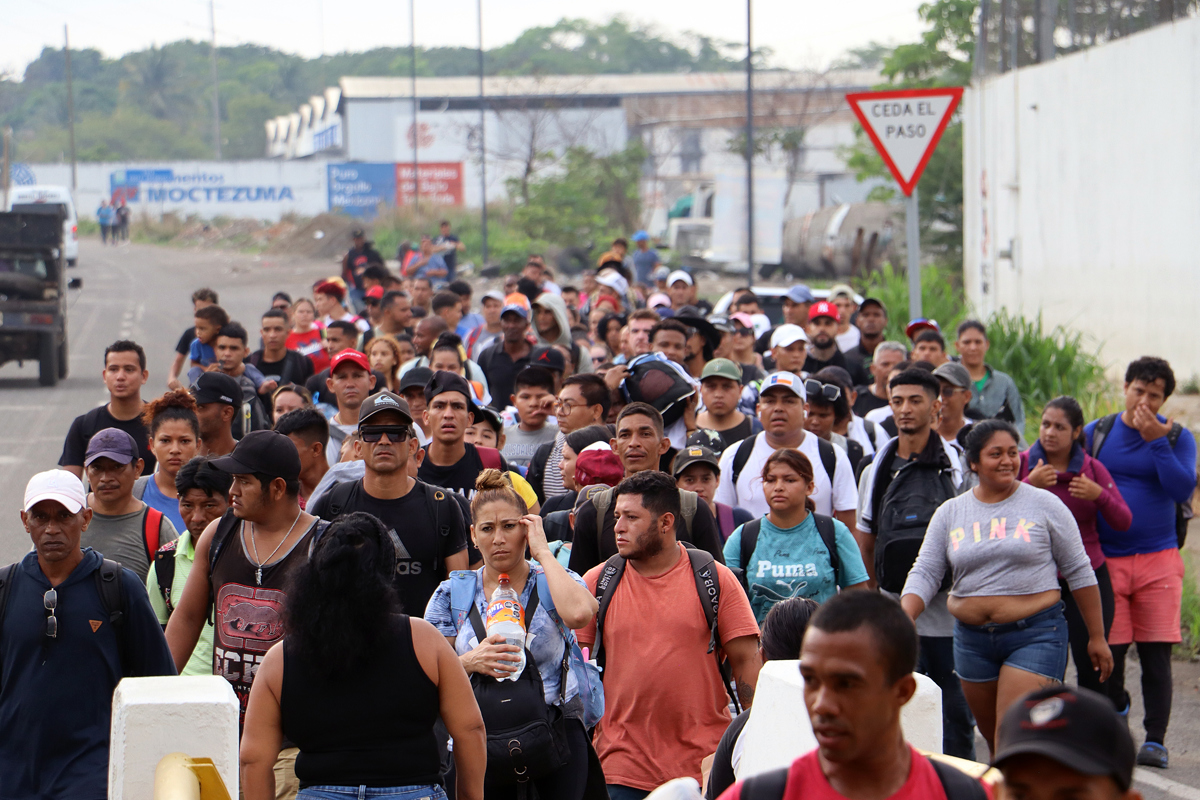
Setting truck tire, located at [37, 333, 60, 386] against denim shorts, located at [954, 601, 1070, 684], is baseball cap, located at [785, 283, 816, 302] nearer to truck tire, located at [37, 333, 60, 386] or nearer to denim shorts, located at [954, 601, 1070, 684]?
denim shorts, located at [954, 601, 1070, 684]

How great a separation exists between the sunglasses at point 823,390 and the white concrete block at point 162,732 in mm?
4681

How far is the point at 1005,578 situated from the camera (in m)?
6.01

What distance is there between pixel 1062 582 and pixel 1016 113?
13822 millimetres

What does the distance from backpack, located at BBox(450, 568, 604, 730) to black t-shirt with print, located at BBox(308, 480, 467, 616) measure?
52 centimetres

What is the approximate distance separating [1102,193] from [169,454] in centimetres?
1253

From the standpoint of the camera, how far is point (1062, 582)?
22.0 ft

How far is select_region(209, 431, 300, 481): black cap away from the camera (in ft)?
15.8

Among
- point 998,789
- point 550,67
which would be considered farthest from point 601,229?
point 550,67

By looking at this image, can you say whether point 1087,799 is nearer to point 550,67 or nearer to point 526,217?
point 526,217

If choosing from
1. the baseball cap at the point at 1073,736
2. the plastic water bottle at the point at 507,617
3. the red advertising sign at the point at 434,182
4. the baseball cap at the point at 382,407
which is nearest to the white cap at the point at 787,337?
the baseball cap at the point at 382,407

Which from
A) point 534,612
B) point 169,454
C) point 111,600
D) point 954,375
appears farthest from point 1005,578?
point 169,454

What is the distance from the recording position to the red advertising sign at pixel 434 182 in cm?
6375

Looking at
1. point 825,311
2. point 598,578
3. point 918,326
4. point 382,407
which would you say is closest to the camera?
point 598,578

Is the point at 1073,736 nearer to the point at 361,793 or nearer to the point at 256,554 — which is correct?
the point at 361,793
